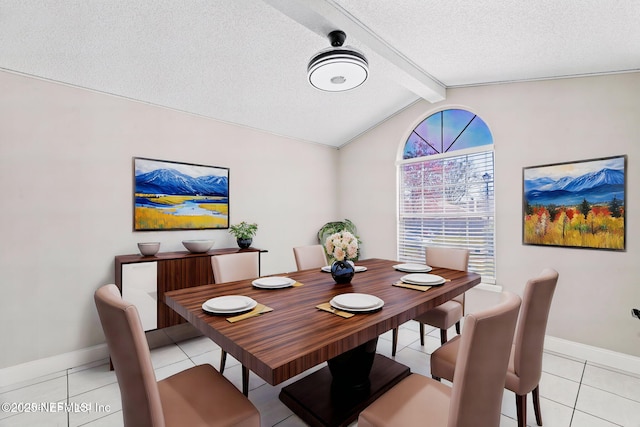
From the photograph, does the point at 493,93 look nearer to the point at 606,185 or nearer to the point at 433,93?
the point at 433,93

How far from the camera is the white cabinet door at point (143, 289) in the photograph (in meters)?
2.58

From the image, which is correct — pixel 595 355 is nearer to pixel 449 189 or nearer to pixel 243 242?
pixel 449 189

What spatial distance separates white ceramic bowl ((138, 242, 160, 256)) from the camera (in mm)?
2752

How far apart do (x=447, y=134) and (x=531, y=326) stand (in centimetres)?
286

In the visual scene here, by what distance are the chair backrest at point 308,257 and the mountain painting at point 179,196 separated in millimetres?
1206

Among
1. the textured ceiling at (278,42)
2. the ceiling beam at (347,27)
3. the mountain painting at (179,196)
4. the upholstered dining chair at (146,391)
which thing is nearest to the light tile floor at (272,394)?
the upholstered dining chair at (146,391)

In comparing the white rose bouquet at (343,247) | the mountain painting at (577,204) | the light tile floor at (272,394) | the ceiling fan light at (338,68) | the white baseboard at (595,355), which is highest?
the ceiling fan light at (338,68)

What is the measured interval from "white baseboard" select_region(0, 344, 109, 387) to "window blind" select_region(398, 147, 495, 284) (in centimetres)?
374

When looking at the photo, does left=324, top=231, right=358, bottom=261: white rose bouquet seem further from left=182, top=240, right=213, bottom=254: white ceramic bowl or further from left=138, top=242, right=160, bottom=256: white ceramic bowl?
left=138, top=242, right=160, bottom=256: white ceramic bowl

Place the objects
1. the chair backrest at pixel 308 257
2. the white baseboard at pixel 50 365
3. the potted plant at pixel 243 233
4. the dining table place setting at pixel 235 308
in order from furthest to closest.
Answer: the potted plant at pixel 243 233
the chair backrest at pixel 308 257
the white baseboard at pixel 50 365
the dining table place setting at pixel 235 308

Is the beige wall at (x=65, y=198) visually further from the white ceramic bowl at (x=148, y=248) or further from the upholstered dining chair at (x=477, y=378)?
the upholstered dining chair at (x=477, y=378)

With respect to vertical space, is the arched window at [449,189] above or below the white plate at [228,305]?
above

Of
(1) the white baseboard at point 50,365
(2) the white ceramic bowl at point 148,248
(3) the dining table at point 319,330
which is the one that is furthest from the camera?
(2) the white ceramic bowl at point 148,248

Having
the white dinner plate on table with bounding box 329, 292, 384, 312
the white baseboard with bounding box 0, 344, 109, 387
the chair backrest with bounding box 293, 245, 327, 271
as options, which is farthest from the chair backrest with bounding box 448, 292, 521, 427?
the white baseboard with bounding box 0, 344, 109, 387
